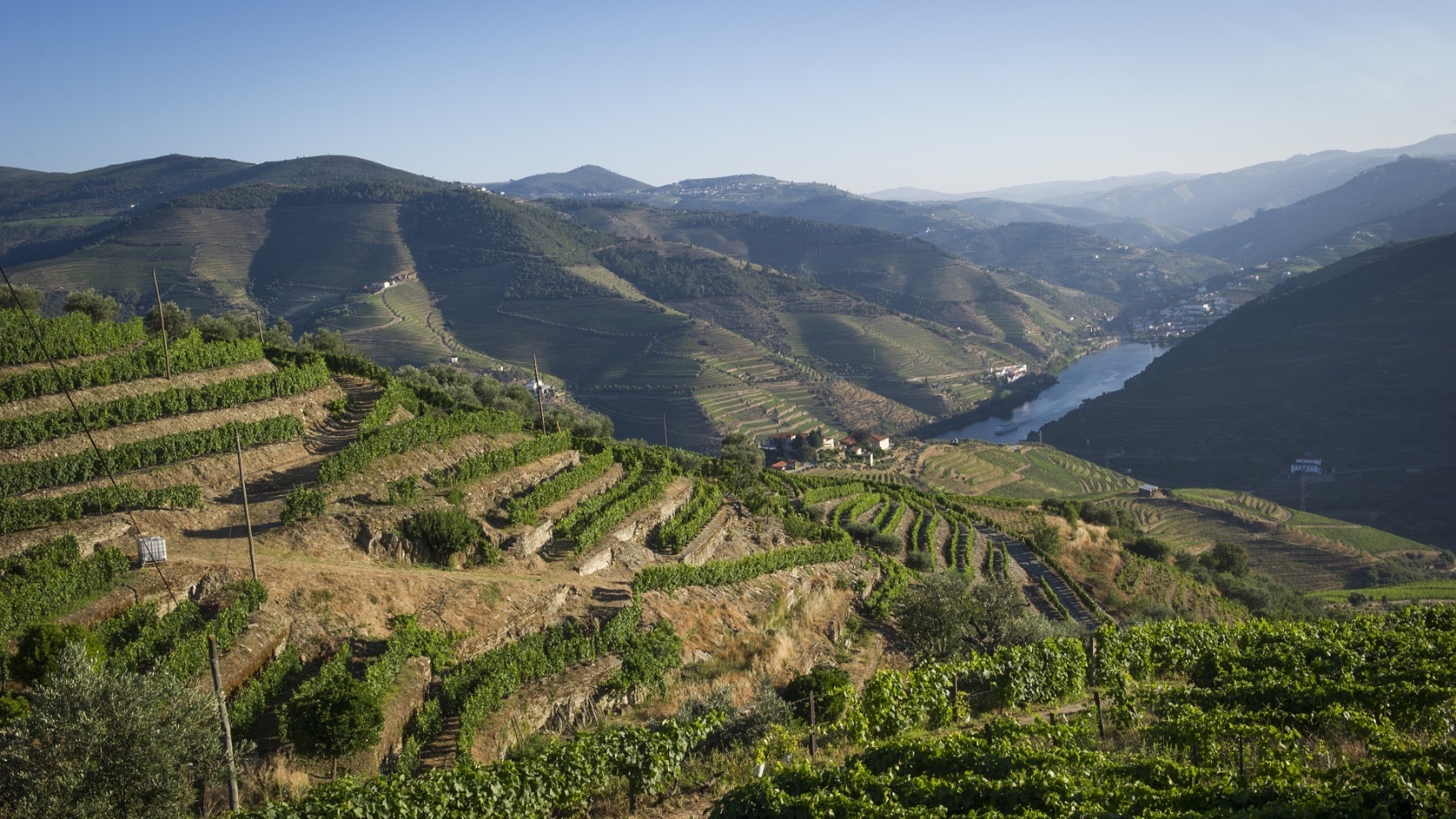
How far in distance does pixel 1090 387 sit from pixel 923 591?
12785cm

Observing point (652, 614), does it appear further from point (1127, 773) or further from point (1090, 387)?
point (1090, 387)

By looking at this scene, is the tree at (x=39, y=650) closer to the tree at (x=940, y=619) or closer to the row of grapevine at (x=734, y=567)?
the row of grapevine at (x=734, y=567)

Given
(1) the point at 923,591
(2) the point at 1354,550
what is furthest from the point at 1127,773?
(2) the point at 1354,550

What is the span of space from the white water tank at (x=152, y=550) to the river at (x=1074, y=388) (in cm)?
10512

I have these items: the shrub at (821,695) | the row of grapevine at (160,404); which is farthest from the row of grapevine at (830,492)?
the shrub at (821,695)

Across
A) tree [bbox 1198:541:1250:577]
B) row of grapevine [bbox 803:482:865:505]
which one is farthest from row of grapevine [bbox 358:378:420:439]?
tree [bbox 1198:541:1250:577]

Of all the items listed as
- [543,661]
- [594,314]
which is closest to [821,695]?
[543,661]

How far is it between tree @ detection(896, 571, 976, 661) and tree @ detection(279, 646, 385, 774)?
16.5 meters

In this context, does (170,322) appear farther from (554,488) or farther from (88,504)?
(554,488)

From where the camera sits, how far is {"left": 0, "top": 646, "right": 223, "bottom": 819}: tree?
431 inches

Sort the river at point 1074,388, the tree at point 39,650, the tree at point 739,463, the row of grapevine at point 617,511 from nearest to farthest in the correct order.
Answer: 1. the tree at point 39,650
2. the row of grapevine at point 617,511
3. the tree at point 739,463
4. the river at point 1074,388

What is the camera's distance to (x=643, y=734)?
1461 cm

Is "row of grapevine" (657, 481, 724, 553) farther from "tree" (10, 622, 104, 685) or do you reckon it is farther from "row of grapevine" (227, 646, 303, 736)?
"tree" (10, 622, 104, 685)

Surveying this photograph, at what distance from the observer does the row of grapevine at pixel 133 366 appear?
2453 centimetres
